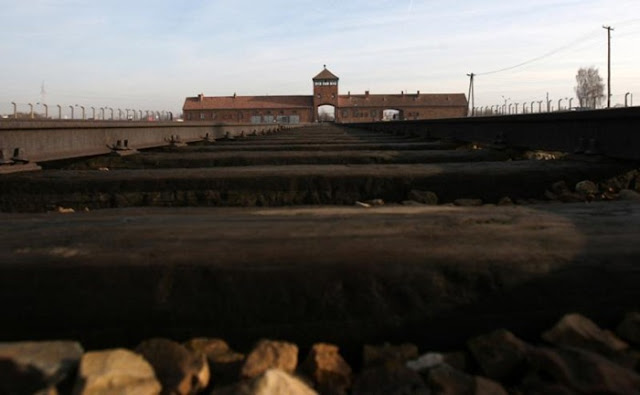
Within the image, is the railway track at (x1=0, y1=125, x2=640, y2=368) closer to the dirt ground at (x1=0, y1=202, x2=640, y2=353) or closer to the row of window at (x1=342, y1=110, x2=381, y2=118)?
the dirt ground at (x1=0, y1=202, x2=640, y2=353)

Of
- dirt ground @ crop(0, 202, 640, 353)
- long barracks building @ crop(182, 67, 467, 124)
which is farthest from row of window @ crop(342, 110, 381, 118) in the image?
dirt ground @ crop(0, 202, 640, 353)

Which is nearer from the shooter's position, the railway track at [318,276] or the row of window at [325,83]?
the railway track at [318,276]

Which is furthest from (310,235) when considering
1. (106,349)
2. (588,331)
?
(588,331)

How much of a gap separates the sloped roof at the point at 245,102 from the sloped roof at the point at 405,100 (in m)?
9.06

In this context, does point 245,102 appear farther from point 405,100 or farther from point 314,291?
point 314,291

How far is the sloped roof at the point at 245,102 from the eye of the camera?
4419 inches

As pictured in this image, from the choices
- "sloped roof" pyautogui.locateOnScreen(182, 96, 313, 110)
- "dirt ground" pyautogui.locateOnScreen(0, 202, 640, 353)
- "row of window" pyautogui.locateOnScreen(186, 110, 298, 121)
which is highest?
"sloped roof" pyautogui.locateOnScreen(182, 96, 313, 110)

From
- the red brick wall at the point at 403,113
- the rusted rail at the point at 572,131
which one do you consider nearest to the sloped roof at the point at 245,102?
the red brick wall at the point at 403,113

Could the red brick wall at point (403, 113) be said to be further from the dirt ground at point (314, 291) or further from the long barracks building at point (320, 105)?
the dirt ground at point (314, 291)

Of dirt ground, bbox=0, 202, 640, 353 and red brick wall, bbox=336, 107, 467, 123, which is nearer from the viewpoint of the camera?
dirt ground, bbox=0, 202, 640, 353

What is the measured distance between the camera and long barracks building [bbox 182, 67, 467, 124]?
112m

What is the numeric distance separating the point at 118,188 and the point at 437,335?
10.4 feet

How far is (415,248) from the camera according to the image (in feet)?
6.25

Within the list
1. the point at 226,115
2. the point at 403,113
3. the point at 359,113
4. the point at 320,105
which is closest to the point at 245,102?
the point at 226,115
